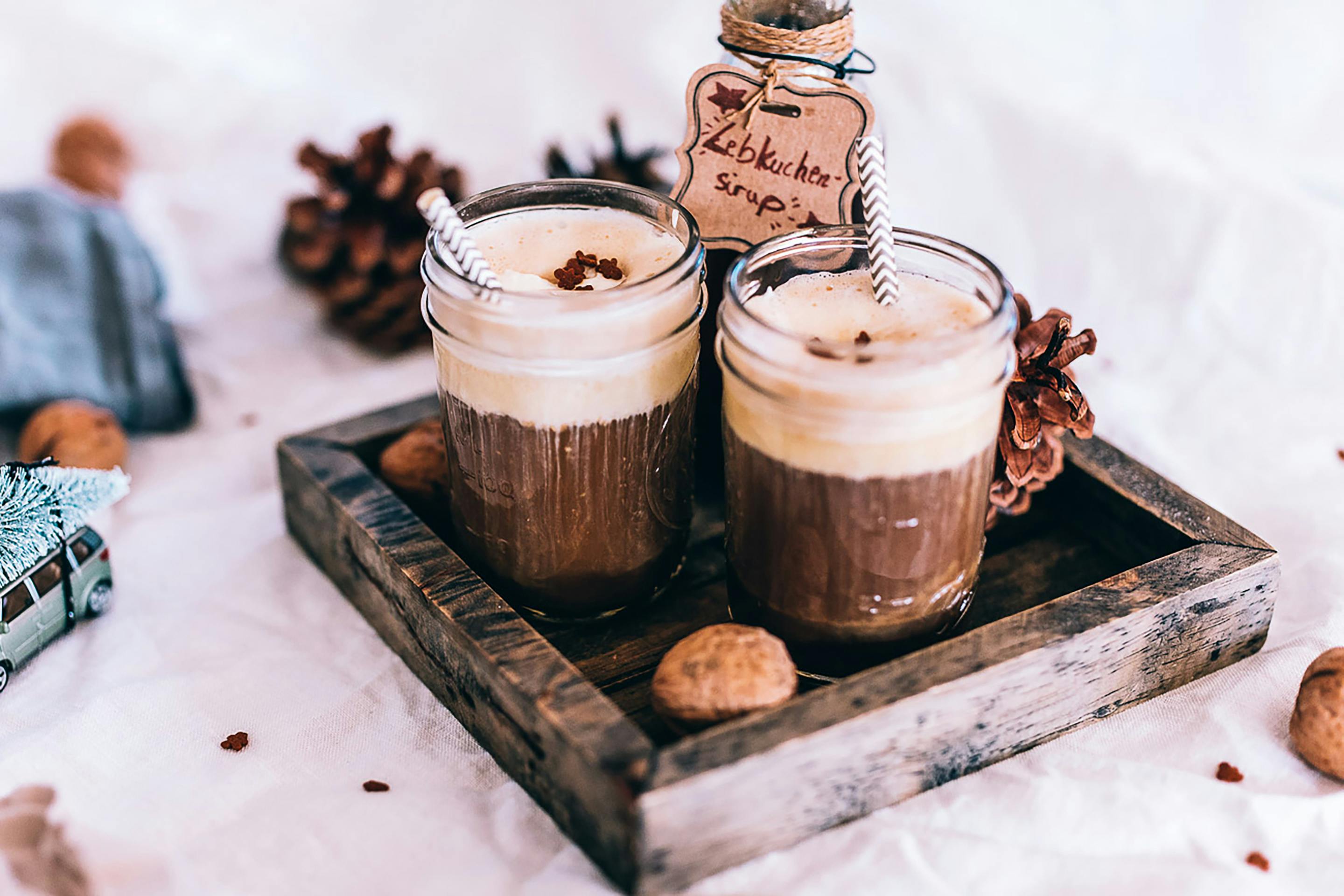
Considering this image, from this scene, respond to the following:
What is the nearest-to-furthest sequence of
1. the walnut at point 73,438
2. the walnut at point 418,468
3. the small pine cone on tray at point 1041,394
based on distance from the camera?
the small pine cone on tray at point 1041,394, the walnut at point 418,468, the walnut at point 73,438

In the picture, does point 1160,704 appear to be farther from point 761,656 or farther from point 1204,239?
point 1204,239

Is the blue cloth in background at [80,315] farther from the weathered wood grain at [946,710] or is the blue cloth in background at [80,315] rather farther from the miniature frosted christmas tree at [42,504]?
the weathered wood grain at [946,710]

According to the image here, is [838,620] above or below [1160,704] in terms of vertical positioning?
above

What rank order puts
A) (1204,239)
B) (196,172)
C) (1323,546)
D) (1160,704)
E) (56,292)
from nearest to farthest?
(1160,704) → (1323,546) → (56,292) → (1204,239) → (196,172)

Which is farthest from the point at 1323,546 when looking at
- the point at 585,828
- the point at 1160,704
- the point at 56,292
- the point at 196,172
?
the point at 196,172

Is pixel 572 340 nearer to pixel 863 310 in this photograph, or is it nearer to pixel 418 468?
pixel 863 310

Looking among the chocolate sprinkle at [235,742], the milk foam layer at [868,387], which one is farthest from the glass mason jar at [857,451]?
the chocolate sprinkle at [235,742]

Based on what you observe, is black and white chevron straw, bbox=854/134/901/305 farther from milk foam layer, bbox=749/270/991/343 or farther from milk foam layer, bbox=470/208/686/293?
milk foam layer, bbox=470/208/686/293
